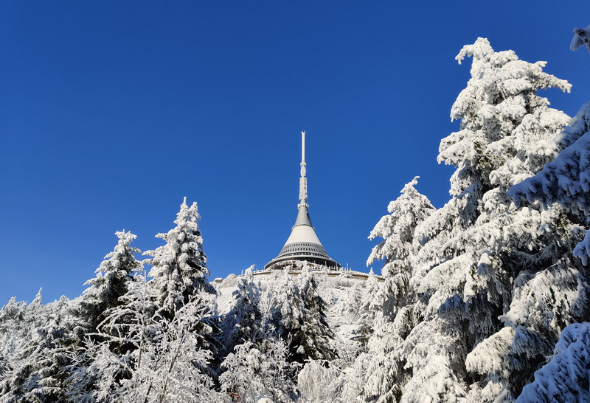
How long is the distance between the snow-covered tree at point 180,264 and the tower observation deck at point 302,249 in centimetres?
5486

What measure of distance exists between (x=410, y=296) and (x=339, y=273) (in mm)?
56080

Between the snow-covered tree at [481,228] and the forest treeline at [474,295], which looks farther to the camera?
the snow-covered tree at [481,228]

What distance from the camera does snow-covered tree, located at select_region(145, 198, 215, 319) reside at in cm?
2078

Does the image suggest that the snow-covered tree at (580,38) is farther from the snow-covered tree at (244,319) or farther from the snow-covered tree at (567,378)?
the snow-covered tree at (244,319)

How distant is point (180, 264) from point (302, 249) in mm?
69252

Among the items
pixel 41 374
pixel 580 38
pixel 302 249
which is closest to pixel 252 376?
pixel 41 374

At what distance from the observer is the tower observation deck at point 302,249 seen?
86062mm

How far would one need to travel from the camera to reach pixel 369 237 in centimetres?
1727

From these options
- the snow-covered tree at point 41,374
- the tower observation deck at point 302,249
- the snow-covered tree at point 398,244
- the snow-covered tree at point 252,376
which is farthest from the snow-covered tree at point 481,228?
the tower observation deck at point 302,249

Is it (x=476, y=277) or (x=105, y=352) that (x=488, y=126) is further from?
(x=105, y=352)

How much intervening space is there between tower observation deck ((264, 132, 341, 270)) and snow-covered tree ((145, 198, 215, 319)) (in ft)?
180

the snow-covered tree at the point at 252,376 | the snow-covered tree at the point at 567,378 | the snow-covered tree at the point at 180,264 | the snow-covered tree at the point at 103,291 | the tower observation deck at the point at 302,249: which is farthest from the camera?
the tower observation deck at the point at 302,249

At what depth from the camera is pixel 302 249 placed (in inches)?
3533

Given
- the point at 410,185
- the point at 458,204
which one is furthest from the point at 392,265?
the point at 458,204
